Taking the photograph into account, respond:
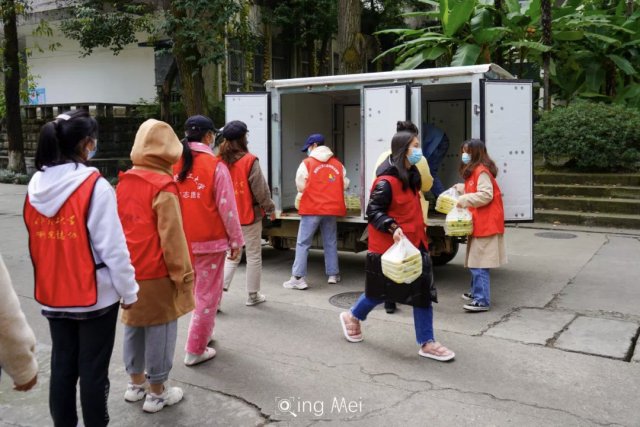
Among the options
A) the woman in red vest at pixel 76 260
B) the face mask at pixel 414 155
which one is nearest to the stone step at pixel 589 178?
the face mask at pixel 414 155

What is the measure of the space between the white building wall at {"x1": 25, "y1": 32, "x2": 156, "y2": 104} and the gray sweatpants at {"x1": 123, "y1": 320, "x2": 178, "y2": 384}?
20819 millimetres

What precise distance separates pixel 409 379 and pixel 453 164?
550 cm

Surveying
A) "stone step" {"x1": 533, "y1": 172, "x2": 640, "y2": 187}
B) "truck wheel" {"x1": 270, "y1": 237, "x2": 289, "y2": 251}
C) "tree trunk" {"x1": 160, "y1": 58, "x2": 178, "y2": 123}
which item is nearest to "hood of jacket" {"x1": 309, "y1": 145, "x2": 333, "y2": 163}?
"truck wheel" {"x1": 270, "y1": 237, "x2": 289, "y2": 251}

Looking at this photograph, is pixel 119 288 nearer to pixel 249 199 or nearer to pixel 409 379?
pixel 409 379

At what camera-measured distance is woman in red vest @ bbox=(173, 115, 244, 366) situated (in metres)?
4.98

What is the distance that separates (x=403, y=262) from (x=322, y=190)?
9.70 ft

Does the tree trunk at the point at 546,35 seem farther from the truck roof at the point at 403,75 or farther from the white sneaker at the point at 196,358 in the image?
the white sneaker at the point at 196,358

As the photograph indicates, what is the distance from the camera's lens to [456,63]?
1357cm

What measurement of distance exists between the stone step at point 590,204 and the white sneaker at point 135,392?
10.1m

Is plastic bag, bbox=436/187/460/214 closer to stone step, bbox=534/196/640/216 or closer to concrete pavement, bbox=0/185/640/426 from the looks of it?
concrete pavement, bbox=0/185/640/426

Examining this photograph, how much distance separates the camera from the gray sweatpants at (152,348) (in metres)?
4.10

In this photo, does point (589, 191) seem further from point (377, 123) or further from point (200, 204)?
point (200, 204)

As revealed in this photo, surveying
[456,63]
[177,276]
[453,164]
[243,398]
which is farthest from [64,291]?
[456,63]

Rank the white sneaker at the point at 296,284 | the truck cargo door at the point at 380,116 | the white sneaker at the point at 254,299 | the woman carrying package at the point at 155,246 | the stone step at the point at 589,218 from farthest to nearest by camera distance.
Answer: the stone step at the point at 589,218 → the white sneaker at the point at 296,284 → the truck cargo door at the point at 380,116 → the white sneaker at the point at 254,299 → the woman carrying package at the point at 155,246
